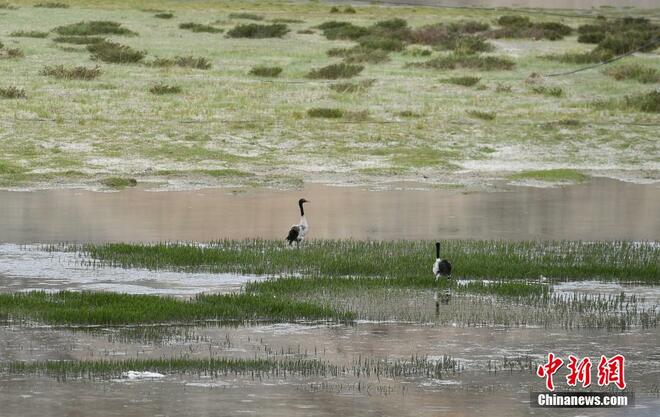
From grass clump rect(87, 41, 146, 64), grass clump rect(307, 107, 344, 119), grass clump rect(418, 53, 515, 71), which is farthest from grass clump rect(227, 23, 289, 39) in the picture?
grass clump rect(307, 107, 344, 119)

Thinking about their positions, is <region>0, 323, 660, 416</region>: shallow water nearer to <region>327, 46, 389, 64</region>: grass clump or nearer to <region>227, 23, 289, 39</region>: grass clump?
<region>327, 46, 389, 64</region>: grass clump

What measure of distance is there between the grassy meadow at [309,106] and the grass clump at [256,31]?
0.11 m

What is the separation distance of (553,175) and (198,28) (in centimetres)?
3312

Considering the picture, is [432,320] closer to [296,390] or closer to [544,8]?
[296,390]

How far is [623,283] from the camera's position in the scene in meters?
20.9

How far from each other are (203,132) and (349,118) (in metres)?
4.98

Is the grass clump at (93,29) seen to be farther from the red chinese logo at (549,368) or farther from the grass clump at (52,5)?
the red chinese logo at (549,368)

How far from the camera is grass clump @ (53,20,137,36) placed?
59531 millimetres

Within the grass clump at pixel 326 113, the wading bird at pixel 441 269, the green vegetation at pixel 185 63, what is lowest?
the wading bird at pixel 441 269

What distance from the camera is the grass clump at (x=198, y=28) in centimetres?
6462

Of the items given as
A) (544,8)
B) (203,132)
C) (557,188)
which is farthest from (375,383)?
(544,8)

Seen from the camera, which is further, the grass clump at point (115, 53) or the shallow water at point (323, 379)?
the grass clump at point (115, 53)

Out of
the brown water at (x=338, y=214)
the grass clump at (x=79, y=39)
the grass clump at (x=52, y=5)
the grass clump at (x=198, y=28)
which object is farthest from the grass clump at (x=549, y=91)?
the grass clump at (x=52, y=5)

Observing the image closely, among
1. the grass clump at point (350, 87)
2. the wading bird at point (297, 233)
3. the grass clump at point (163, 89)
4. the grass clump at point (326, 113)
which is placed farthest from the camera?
the grass clump at point (350, 87)
